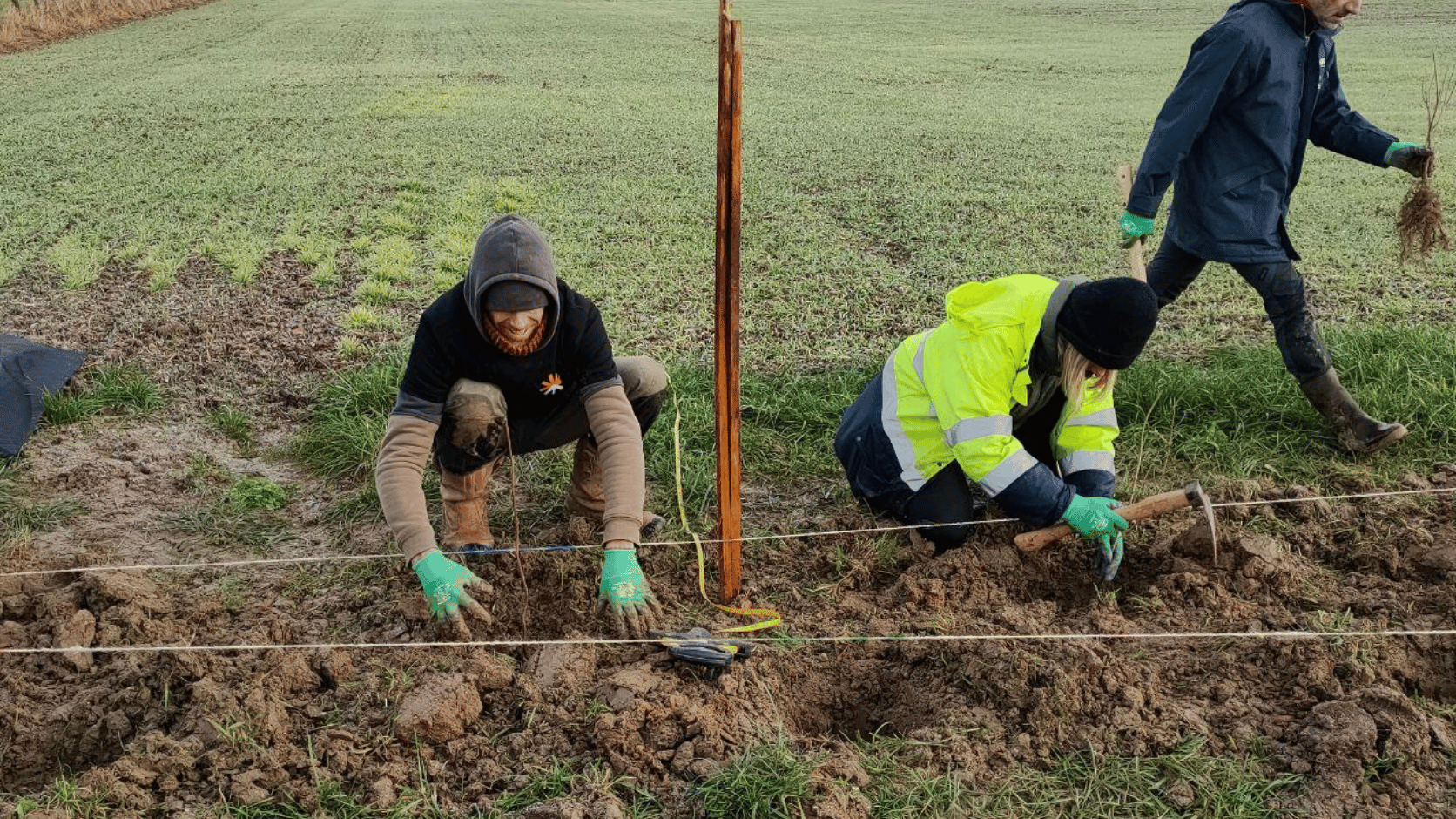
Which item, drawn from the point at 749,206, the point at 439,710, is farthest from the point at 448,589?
the point at 749,206

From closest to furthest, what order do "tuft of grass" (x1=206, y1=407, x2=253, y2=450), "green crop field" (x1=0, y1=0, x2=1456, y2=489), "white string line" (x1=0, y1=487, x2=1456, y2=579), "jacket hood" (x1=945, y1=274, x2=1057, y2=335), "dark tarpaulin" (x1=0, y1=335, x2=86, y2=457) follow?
"jacket hood" (x1=945, y1=274, x2=1057, y2=335)
"white string line" (x1=0, y1=487, x2=1456, y2=579)
"dark tarpaulin" (x1=0, y1=335, x2=86, y2=457)
"tuft of grass" (x1=206, y1=407, x2=253, y2=450)
"green crop field" (x1=0, y1=0, x2=1456, y2=489)

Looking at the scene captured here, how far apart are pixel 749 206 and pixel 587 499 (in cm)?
498

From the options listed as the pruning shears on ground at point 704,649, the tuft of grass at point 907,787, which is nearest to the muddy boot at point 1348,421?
the tuft of grass at point 907,787

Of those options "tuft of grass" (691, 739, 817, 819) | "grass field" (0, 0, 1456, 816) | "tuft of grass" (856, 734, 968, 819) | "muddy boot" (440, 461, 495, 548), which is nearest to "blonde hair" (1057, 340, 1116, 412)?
"grass field" (0, 0, 1456, 816)

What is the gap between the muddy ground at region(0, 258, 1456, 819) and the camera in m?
2.71

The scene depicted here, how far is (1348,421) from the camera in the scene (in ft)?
14.3

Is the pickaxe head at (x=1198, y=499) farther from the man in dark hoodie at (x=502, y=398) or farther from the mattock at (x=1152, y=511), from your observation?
the man in dark hoodie at (x=502, y=398)

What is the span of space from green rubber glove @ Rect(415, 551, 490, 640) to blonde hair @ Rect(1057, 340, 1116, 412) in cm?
184

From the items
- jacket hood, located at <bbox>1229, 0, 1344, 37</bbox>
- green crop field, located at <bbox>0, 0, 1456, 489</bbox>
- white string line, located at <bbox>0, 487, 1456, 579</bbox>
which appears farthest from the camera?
green crop field, located at <bbox>0, 0, 1456, 489</bbox>

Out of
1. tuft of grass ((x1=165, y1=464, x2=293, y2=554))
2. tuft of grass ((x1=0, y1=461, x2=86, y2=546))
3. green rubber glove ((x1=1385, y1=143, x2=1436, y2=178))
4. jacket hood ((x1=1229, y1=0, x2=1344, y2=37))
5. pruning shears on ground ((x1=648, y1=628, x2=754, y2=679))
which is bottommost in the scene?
tuft of grass ((x1=165, y1=464, x2=293, y2=554))

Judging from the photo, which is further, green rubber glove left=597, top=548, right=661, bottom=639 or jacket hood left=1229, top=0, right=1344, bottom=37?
jacket hood left=1229, top=0, right=1344, bottom=37

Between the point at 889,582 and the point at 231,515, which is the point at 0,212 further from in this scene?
the point at 889,582

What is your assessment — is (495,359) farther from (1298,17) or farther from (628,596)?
(1298,17)

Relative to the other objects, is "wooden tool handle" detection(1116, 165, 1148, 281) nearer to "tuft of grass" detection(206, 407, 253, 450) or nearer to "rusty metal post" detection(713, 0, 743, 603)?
"rusty metal post" detection(713, 0, 743, 603)
